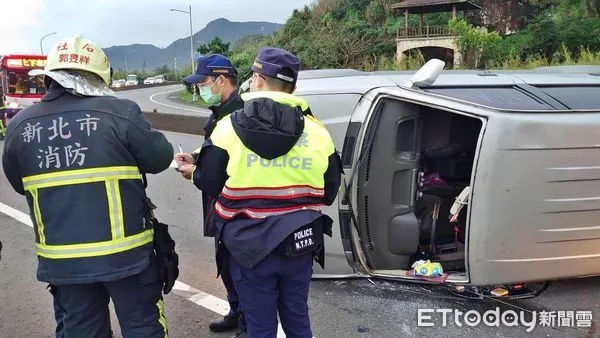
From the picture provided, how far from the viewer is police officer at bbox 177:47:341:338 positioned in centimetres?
208

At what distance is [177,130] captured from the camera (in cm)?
1362

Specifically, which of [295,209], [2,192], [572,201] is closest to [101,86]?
[295,209]

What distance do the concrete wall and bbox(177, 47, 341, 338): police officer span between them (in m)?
23.4

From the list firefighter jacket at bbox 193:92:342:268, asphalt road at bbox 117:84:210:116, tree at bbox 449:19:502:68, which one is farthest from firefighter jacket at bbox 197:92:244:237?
tree at bbox 449:19:502:68

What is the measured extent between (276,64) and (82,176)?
96 cm

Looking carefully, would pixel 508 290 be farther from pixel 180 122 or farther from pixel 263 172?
pixel 180 122

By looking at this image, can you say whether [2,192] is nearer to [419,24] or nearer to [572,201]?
[572,201]

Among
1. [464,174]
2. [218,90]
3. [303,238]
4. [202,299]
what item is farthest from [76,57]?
[464,174]

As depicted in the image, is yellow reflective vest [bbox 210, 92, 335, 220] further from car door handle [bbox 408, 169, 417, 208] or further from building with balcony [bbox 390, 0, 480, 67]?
building with balcony [bbox 390, 0, 480, 67]

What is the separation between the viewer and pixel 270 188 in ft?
6.86

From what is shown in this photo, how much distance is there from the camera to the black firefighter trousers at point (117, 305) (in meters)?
2.18

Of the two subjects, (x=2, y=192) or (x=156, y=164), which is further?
(x=2, y=192)

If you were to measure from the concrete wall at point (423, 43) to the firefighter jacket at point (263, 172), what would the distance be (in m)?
23.5

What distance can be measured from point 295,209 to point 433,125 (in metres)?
2.01
